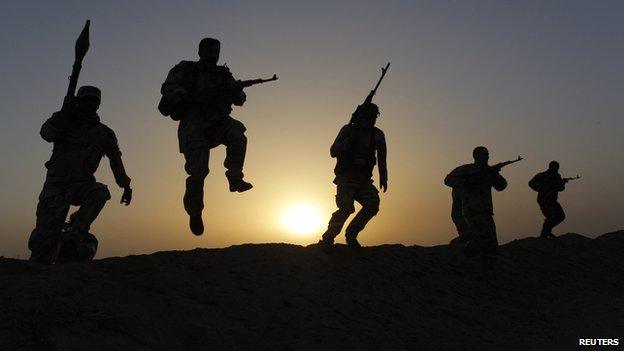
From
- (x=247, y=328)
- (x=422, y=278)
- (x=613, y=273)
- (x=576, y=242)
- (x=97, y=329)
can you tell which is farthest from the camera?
(x=576, y=242)

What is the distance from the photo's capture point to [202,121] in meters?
8.01

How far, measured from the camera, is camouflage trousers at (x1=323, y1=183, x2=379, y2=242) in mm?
9281

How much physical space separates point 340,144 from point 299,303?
301cm

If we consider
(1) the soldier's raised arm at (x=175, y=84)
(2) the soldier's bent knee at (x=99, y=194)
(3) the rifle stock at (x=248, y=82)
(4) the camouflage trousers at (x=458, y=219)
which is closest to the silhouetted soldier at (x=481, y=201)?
(4) the camouflage trousers at (x=458, y=219)

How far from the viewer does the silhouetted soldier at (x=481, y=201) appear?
33.1ft

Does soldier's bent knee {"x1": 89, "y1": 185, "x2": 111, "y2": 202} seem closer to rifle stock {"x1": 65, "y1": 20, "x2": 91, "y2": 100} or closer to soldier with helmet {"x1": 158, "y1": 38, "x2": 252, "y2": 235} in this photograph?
soldier with helmet {"x1": 158, "y1": 38, "x2": 252, "y2": 235}

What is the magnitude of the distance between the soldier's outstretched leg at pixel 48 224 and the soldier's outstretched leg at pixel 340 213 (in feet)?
12.2

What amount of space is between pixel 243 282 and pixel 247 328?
1170 mm

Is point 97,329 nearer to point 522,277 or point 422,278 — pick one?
point 422,278

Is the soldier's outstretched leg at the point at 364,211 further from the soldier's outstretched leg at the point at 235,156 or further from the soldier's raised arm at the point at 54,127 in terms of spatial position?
the soldier's raised arm at the point at 54,127

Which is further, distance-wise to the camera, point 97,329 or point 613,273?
point 613,273

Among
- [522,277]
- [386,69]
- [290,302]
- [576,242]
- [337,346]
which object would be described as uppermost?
[386,69]

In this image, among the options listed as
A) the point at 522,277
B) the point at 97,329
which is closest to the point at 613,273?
the point at 522,277

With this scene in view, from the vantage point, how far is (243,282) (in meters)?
7.51
